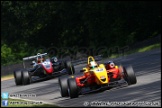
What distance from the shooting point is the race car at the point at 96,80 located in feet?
46.1

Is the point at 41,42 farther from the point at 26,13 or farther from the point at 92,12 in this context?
the point at 92,12

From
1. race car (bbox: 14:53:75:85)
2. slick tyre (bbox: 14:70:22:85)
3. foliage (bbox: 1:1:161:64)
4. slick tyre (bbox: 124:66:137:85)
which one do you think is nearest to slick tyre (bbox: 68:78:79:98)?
slick tyre (bbox: 124:66:137:85)

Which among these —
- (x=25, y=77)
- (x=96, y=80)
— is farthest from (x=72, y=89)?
(x=25, y=77)

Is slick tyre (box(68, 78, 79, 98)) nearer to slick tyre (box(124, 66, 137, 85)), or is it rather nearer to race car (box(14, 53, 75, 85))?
slick tyre (box(124, 66, 137, 85))

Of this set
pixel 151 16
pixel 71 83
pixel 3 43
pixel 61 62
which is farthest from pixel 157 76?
pixel 3 43

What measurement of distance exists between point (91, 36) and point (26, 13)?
8477 mm

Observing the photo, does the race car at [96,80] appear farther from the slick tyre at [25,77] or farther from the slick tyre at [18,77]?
the slick tyre at [18,77]

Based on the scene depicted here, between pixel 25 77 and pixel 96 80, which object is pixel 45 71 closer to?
pixel 25 77

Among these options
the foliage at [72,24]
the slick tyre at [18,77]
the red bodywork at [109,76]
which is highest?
the foliage at [72,24]

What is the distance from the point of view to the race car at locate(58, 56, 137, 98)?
46.1ft

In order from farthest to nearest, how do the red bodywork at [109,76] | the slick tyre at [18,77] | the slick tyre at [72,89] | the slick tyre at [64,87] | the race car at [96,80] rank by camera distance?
the slick tyre at [18,77]
the red bodywork at [109,76]
the slick tyre at [64,87]
the race car at [96,80]
the slick tyre at [72,89]

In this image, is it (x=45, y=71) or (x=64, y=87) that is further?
(x=45, y=71)

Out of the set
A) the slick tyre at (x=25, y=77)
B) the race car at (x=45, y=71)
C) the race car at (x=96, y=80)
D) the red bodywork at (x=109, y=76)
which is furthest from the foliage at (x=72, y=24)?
the red bodywork at (x=109, y=76)

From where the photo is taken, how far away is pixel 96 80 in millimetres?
14328
